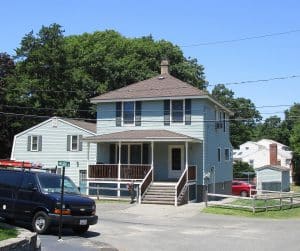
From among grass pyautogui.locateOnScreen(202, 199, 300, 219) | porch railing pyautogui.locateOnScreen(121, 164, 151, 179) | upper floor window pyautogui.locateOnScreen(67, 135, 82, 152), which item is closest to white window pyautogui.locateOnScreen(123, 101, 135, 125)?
porch railing pyautogui.locateOnScreen(121, 164, 151, 179)

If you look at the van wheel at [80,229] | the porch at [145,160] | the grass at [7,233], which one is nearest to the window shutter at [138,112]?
the porch at [145,160]

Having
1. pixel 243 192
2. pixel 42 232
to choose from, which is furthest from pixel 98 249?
pixel 243 192

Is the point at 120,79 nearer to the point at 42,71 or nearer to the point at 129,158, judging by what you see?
the point at 42,71

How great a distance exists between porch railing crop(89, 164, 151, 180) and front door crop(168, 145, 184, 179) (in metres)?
2.58

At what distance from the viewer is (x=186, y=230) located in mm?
21891

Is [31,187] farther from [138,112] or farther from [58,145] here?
[58,145]

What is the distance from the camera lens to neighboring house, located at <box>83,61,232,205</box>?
36469 mm

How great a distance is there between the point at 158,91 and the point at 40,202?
2274cm

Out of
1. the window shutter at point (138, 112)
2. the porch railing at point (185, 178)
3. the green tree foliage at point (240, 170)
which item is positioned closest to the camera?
the porch railing at point (185, 178)

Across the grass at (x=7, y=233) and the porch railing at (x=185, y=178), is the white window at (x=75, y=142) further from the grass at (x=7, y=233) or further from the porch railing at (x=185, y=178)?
the grass at (x=7, y=233)

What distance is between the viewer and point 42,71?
5903 cm

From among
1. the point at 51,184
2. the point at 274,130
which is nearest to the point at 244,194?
the point at 51,184

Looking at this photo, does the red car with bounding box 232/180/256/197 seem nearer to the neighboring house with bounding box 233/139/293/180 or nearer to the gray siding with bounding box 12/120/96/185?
the gray siding with bounding box 12/120/96/185

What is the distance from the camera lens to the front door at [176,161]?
126 ft
